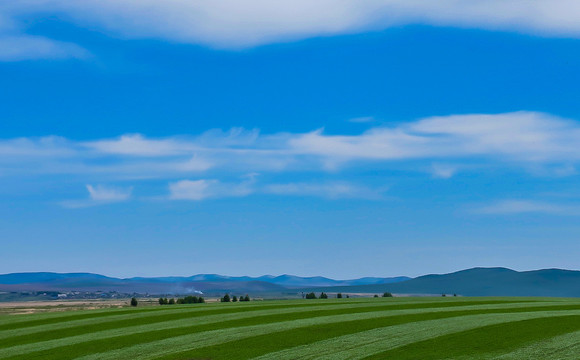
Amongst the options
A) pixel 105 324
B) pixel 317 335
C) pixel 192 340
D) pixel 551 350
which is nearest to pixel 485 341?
pixel 551 350

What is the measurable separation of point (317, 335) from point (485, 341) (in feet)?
30.4

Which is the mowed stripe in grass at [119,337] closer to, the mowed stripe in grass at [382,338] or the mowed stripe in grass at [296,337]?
the mowed stripe in grass at [296,337]

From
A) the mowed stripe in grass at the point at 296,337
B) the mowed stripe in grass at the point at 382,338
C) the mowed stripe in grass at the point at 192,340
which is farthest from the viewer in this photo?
the mowed stripe in grass at the point at 192,340

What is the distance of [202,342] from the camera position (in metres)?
37.5

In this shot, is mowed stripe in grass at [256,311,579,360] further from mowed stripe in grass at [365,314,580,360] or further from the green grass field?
mowed stripe in grass at [365,314,580,360]

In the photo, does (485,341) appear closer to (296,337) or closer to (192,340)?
(296,337)

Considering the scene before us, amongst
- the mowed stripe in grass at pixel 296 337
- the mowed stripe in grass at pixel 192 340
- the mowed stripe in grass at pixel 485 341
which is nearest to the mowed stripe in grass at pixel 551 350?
the mowed stripe in grass at pixel 485 341

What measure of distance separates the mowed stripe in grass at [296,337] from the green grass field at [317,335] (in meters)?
0.05

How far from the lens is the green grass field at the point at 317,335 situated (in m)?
32.6

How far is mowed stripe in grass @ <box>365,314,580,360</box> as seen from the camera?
103ft

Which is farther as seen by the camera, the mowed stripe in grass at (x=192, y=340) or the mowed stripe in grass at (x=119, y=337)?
the mowed stripe in grass at (x=119, y=337)

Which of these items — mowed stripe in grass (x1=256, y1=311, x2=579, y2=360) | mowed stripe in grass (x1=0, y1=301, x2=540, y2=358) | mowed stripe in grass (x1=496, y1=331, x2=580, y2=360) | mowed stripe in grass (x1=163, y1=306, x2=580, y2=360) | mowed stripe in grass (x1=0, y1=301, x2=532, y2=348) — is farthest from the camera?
mowed stripe in grass (x1=0, y1=301, x2=532, y2=348)

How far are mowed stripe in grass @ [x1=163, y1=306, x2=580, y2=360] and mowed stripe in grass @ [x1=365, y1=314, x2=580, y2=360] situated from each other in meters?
4.89

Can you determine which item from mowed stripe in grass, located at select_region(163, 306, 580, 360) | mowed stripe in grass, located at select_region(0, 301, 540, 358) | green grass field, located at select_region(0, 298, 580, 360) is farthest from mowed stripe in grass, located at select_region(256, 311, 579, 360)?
mowed stripe in grass, located at select_region(0, 301, 540, 358)
